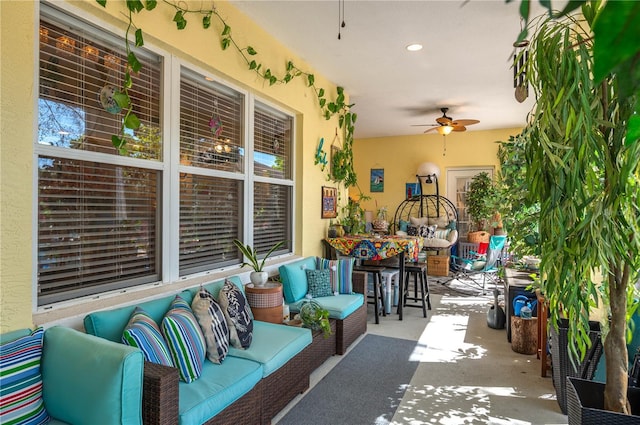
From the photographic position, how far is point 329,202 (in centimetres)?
507

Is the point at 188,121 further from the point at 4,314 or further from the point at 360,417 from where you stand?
the point at 360,417

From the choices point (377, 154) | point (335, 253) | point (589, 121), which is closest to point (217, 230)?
point (335, 253)

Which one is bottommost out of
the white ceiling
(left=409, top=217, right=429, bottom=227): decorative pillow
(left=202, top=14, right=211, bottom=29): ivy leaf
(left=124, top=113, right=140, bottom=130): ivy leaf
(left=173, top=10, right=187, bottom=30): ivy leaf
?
(left=409, top=217, right=429, bottom=227): decorative pillow

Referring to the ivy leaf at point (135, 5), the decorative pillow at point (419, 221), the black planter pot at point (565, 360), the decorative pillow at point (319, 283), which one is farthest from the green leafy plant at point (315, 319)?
the decorative pillow at point (419, 221)

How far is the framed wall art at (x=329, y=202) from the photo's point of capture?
4926 mm

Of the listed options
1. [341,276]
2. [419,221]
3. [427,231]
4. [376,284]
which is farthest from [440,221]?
[341,276]

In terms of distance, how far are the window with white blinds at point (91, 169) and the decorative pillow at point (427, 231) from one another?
6.13m

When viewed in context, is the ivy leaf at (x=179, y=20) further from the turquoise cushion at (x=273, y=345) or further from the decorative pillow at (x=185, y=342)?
the turquoise cushion at (x=273, y=345)

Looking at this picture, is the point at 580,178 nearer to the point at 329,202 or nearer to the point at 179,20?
the point at 179,20

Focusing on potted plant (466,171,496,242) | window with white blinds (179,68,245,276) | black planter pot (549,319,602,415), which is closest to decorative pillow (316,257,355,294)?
window with white blinds (179,68,245,276)

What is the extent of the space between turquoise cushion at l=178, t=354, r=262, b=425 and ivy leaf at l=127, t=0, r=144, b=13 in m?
2.09

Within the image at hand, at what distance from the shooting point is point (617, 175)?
1.28 meters

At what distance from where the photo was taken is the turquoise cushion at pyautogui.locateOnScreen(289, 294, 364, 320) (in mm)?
3432

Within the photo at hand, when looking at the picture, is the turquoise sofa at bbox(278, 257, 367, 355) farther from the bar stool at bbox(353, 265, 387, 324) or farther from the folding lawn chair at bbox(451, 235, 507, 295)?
the folding lawn chair at bbox(451, 235, 507, 295)
